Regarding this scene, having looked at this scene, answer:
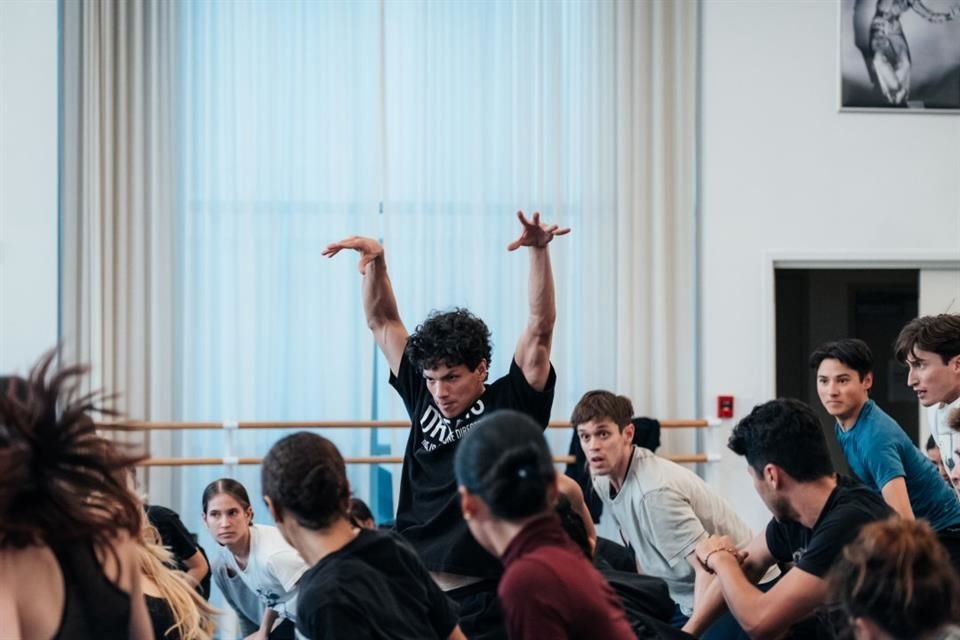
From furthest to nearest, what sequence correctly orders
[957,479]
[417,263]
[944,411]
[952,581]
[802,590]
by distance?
[417,263] < [944,411] < [957,479] < [802,590] < [952,581]

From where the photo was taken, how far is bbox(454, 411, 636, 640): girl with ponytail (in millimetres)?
1985

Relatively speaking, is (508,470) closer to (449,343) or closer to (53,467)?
(53,467)

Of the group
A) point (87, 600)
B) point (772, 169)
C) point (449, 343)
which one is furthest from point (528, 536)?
point (772, 169)

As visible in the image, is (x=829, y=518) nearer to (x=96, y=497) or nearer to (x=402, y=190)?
(x=96, y=497)

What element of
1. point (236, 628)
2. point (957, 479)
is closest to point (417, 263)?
point (236, 628)

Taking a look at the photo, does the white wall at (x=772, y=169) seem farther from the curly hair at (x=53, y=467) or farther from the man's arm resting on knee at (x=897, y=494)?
the curly hair at (x=53, y=467)

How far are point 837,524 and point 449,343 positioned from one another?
3.46 ft

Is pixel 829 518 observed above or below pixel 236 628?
above

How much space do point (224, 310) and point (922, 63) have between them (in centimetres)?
402

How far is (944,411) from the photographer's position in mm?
3939

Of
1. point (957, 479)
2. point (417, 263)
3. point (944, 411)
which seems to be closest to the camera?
point (957, 479)

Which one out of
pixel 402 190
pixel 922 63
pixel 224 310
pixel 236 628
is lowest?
pixel 236 628

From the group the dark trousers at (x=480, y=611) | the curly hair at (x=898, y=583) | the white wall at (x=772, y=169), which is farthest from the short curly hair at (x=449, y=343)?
the white wall at (x=772, y=169)

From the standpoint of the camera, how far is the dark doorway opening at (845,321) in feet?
25.5
